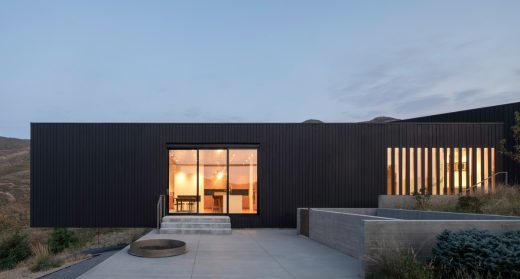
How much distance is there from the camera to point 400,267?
20.2 feet

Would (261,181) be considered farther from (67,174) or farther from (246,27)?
(246,27)

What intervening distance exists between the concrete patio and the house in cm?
347

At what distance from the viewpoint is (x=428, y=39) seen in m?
17.9

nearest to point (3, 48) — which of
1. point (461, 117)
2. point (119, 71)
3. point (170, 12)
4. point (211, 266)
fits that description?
point (170, 12)

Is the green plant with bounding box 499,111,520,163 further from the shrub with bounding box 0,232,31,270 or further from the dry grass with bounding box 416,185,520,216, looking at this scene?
the shrub with bounding box 0,232,31,270

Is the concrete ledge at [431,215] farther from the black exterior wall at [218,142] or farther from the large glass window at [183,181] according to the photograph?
the large glass window at [183,181]

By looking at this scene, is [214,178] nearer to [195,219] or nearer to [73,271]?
[195,219]

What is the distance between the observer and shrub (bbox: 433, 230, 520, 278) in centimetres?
583

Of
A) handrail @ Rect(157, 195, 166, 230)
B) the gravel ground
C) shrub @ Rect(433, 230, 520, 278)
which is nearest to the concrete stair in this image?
handrail @ Rect(157, 195, 166, 230)

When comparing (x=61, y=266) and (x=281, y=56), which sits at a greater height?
(x=281, y=56)

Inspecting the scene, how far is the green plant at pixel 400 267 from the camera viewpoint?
5.96 metres

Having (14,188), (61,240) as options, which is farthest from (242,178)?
(14,188)

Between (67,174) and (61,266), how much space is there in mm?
5769

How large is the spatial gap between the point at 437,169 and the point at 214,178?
816 cm
